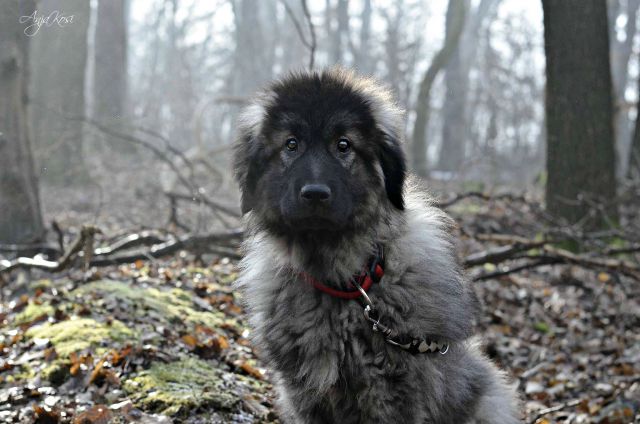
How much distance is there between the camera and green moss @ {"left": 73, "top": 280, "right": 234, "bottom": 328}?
563 cm

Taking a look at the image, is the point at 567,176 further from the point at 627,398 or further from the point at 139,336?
the point at 139,336

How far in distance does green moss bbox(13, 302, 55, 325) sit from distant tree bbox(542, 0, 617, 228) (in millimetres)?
5998

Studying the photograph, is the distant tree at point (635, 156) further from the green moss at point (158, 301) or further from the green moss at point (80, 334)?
the green moss at point (80, 334)

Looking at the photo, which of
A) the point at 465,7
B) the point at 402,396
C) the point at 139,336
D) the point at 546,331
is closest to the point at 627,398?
the point at 546,331

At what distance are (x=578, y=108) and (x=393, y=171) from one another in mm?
5592

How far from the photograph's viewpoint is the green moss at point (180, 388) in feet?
13.2

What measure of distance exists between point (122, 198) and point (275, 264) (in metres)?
11.9

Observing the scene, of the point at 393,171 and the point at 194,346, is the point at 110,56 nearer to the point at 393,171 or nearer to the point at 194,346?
the point at 194,346

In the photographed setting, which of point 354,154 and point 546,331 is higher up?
point 354,154

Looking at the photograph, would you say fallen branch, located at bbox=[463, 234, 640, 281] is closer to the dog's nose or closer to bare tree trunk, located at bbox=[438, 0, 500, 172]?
the dog's nose

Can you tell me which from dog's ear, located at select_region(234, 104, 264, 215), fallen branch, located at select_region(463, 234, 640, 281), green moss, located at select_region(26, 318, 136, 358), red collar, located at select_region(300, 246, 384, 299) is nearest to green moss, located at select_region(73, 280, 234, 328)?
green moss, located at select_region(26, 318, 136, 358)

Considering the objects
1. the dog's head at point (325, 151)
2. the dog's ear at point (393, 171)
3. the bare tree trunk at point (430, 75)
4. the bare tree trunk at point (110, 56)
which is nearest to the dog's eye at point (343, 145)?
the dog's head at point (325, 151)

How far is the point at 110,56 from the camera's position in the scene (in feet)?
69.5

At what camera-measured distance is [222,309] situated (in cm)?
636
